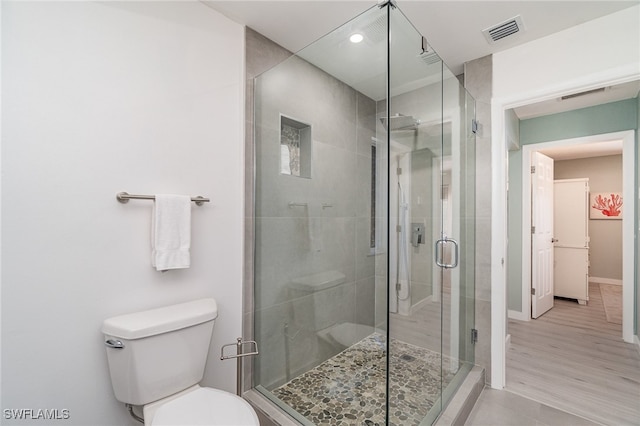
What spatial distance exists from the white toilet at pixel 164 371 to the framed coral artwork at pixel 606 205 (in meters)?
6.79

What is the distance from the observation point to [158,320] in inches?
52.1

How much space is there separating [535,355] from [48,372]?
3.42 metres

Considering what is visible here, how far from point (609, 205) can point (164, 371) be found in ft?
23.2

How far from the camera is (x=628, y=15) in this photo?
67.4 inches

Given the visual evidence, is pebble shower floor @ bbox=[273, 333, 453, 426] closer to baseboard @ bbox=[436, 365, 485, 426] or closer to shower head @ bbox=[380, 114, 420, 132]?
baseboard @ bbox=[436, 365, 485, 426]

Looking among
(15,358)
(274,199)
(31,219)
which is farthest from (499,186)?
(15,358)

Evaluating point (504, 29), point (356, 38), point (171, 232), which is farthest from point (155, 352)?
point (504, 29)

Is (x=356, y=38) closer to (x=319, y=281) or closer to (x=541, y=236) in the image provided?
(x=319, y=281)

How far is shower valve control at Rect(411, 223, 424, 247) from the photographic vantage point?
1.58 meters

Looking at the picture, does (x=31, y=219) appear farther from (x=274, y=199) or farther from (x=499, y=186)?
(x=499, y=186)

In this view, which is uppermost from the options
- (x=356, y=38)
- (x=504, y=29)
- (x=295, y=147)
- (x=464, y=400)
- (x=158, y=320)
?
(x=504, y=29)

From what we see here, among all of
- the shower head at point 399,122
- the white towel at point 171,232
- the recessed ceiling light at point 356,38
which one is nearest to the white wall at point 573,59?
the shower head at point 399,122

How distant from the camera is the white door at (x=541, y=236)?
11.9ft

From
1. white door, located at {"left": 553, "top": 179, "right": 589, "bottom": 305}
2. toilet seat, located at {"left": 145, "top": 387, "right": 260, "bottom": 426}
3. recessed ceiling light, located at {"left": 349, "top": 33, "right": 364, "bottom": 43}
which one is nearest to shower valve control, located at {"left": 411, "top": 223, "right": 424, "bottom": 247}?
recessed ceiling light, located at {"left": 349, "top": 33, "right": 364, "bottom": 43}
